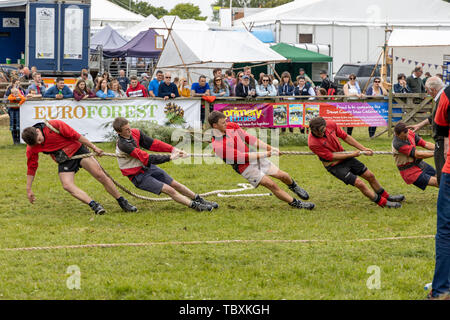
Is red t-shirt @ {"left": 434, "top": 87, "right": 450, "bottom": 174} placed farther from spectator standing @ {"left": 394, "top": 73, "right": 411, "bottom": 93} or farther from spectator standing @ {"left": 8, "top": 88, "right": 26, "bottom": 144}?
spectator standing @ {"left": 394, "top": 73, "right": 411, "bottom": 93}

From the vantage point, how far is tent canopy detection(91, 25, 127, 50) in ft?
97.8

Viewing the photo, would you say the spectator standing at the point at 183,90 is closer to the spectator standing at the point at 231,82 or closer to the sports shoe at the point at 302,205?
the spectator standing at the point at 231,82

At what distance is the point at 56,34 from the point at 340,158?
43.7ft

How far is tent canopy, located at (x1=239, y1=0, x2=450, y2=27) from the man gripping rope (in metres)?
19.6

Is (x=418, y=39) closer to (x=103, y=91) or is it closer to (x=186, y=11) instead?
(x=103, y=91)

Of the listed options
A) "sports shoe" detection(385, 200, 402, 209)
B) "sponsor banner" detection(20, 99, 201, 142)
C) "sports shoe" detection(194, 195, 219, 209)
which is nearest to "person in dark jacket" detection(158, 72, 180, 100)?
"sponsor banner" detection(20, 99, 201, 142)

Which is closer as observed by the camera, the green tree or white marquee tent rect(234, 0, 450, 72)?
white marquee tent rect(234, 0, 450, 72)

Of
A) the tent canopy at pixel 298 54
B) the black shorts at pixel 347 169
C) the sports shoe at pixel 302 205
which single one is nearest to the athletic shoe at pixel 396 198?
the black shorts at pixel 347 169

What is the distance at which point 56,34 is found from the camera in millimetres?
20766

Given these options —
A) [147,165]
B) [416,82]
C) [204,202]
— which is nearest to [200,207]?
[204,202]

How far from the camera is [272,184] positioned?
9633 mm

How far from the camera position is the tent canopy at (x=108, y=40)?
97.8 feet
